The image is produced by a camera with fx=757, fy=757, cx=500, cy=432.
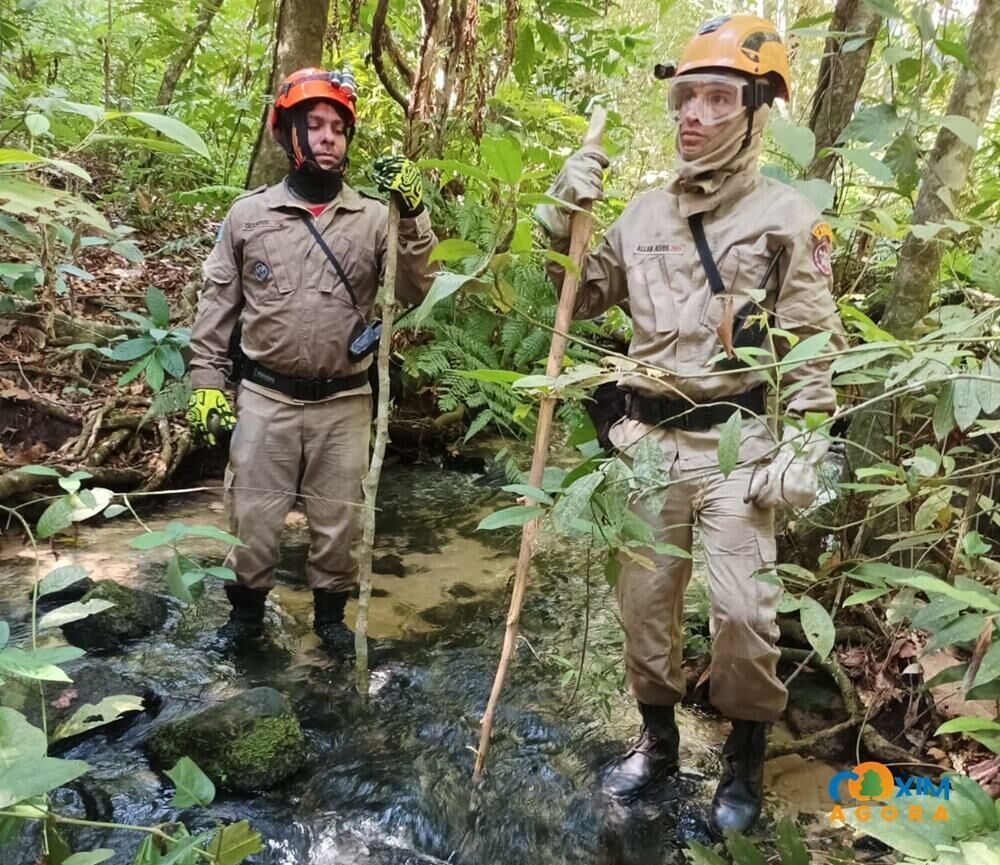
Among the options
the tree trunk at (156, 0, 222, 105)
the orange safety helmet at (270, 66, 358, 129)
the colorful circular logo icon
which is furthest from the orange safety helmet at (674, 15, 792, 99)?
the tree trunk at (156, 0, 222, 105)

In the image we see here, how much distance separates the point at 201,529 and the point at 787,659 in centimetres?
283

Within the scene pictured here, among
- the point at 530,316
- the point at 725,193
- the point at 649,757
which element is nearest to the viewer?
the point at 725,193

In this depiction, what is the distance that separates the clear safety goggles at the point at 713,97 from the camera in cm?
268

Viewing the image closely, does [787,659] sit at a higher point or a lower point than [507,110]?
lower

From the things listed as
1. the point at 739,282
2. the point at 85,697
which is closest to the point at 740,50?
the point at 739,282

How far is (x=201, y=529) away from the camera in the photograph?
1.99 metres

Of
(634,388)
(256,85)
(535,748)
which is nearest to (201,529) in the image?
(634,388)

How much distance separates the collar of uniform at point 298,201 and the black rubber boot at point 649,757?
262cm

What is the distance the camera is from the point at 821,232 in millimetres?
2680

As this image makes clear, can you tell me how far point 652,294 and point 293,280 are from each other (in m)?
1.69

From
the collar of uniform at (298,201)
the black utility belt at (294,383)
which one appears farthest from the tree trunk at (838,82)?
the black utility belt at (294,383)

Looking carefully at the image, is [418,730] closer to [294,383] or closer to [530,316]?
[294,383]

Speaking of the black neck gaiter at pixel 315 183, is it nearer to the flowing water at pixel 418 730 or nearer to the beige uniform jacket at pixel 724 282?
the beige uniform jacket at pixel 724 282

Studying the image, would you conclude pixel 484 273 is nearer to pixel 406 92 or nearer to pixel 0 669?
pixel 0 669
